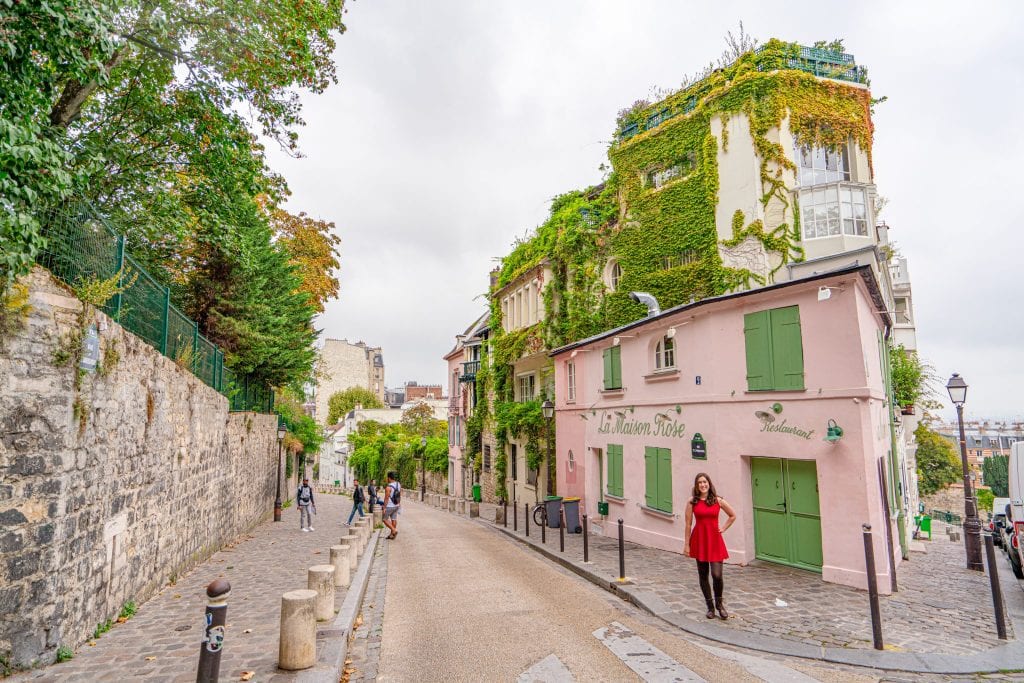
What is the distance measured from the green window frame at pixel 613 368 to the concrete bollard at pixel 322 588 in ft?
29.9

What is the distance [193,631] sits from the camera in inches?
264

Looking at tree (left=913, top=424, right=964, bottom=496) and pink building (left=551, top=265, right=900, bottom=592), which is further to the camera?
tree (left=913, top=424, right=964, bottom=496)

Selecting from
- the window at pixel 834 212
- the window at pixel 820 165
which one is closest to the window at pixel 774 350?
the window at pixel 834 212

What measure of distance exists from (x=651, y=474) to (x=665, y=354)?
9.05 feet

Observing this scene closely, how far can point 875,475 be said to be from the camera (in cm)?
897

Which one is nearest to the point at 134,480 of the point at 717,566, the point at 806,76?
the point at 717,566

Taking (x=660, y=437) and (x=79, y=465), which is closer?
(x=79, y=465)

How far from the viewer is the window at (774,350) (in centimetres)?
971

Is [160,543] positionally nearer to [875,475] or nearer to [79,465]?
[79,465]

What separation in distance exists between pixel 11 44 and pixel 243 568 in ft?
29.9

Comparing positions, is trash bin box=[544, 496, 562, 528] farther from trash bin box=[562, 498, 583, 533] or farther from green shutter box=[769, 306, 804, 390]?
green shutter box=[769, 306, 804, 390]

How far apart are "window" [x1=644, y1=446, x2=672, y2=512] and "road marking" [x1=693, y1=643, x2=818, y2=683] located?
5.87m

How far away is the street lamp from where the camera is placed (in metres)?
10.7

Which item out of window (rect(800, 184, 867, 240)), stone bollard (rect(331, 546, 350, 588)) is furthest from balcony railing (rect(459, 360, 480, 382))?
stone bollard (rect(331, 546, 350, 588))
